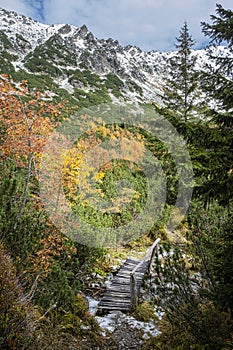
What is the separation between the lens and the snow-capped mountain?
33000 millimetres

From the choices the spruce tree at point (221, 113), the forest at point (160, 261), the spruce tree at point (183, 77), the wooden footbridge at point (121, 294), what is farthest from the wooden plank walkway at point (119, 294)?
the spruce tree at point (183, 77)

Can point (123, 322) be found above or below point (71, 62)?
below

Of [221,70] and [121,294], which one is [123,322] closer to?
[121,294]

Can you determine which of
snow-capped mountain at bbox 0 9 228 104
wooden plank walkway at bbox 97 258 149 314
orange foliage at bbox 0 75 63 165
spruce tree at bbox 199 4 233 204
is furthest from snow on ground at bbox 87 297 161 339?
snow-capped mountain at bbox 0 9 228 104

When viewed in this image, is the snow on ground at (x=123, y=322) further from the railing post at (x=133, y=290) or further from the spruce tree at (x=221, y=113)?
the spruce tree at (x=221, y=113)

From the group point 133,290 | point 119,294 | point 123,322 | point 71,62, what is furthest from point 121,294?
point 71,62

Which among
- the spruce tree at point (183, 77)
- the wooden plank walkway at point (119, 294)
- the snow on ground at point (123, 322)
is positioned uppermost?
the spruce tree at point (183, 77)

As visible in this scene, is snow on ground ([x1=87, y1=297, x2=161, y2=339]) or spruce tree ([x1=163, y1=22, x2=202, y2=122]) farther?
spruce tree ([x1=163, y1=22, x2=202, y2=122])

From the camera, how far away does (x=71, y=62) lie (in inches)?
1607

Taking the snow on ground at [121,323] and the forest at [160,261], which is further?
the snow on ground at [121,323]

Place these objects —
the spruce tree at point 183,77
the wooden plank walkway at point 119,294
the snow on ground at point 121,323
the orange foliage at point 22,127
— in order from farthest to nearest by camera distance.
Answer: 1. the spruce tree at point 183,77
2. the orange foliage at point 22,127
3. the wooden plank walkway at point 119,294
4. the snow on ground at point 121,323

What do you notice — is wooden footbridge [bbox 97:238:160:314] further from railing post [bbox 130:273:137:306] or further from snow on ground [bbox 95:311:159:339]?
snow on ground [bbox 95:311:159:339]

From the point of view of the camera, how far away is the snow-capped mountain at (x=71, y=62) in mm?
33000

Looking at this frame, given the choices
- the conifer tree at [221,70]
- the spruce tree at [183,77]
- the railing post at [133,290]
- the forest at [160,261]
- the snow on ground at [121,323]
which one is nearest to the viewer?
the forest at [160,261]
